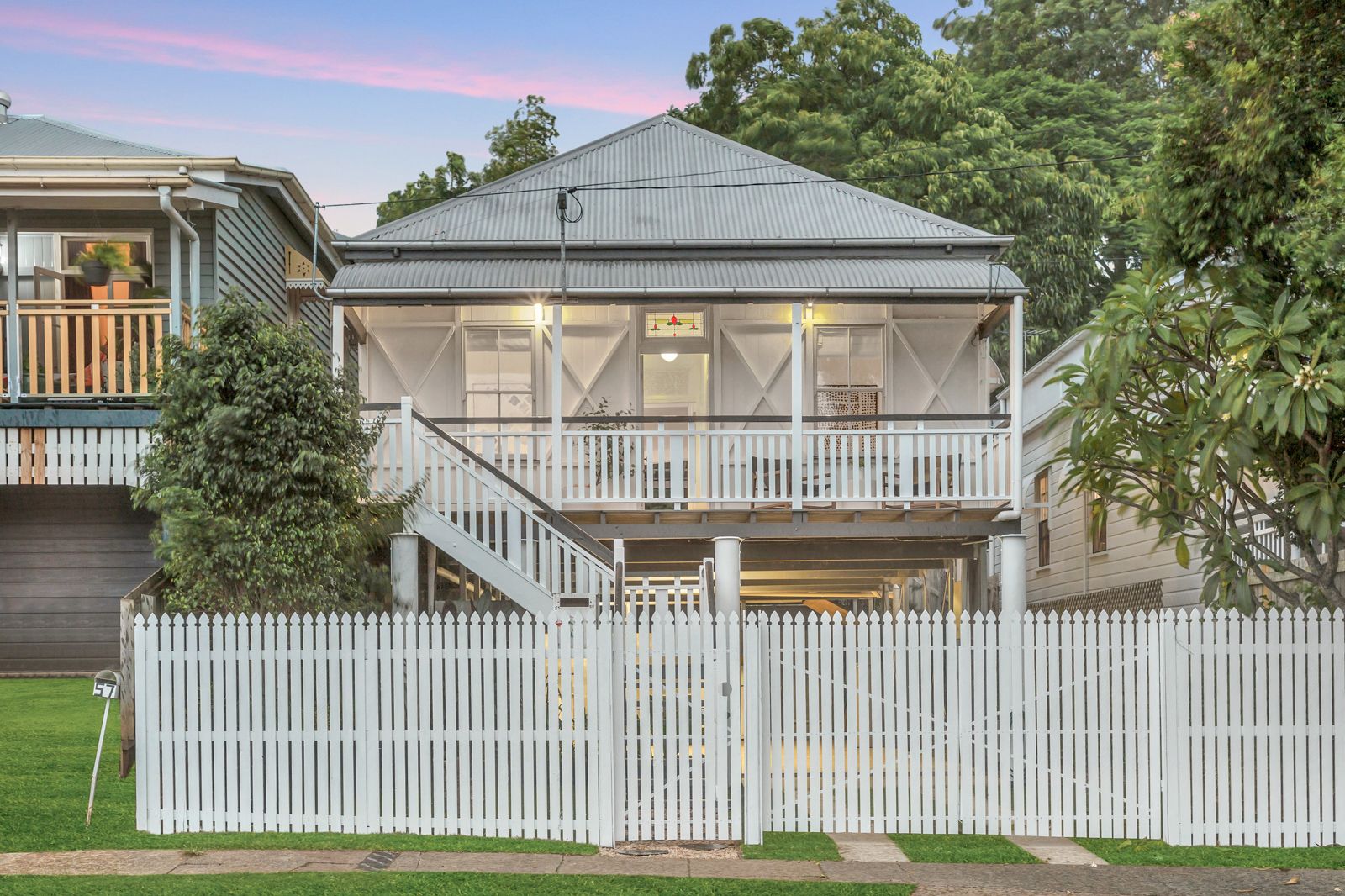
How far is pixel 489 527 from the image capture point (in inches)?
615

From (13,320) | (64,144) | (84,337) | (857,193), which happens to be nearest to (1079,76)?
(857,193)

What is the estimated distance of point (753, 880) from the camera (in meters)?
9.24

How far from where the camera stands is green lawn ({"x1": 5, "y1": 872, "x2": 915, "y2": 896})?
343 inches

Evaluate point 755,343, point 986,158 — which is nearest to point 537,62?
point 986,158

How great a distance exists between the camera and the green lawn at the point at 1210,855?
33.1 feet

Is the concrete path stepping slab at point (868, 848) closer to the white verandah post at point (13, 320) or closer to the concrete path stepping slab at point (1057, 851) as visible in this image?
the concrete path stepping slab at point (1057, 851)

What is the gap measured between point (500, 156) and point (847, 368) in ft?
60.4

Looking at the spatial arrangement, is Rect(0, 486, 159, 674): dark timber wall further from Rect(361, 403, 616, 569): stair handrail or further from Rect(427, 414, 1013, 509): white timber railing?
Rect(427, 414, 1013, 509): white timber railing

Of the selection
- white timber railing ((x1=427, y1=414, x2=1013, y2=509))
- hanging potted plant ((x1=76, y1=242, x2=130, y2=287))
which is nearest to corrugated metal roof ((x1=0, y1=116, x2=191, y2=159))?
hanging potted plant ((x1=76, y1=242, x2=130, y2=287))

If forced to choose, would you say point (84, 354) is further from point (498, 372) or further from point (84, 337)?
point (498, 372)

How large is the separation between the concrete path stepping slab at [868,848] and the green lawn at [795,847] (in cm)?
7

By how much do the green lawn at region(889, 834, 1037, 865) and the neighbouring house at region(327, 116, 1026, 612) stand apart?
4144 millimetres

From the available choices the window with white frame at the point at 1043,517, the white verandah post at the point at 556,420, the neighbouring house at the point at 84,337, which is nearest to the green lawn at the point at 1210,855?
the white verandah post at the point at 556,420

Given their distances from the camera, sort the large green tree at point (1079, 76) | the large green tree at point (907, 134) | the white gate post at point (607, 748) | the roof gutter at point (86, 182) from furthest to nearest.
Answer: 1. the large green tree at point (1079, 76)
2. the large green tree at point (907, 134)
3. the roof gutter at point (86, 182)
4. the white gate post at point (607, 748)
